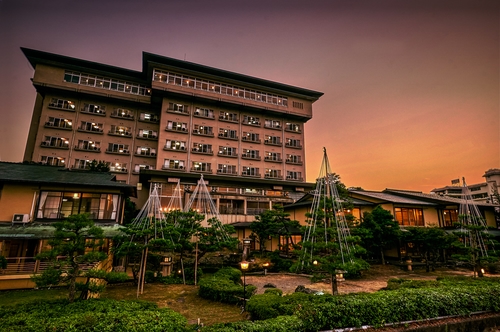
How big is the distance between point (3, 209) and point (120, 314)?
16.1m

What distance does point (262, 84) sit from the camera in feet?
150

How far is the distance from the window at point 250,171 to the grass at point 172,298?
26930 millimetres

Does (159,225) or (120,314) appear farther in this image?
(159,225)

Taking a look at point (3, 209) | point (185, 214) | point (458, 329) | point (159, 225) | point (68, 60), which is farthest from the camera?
point (68, 60)

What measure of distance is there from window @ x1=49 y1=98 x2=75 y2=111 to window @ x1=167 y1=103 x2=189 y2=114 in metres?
14.1

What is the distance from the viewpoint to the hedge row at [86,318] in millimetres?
7160

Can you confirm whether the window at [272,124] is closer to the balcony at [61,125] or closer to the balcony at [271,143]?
the balcony at [271,143]

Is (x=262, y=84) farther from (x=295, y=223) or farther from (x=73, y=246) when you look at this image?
(x=73, y=246)

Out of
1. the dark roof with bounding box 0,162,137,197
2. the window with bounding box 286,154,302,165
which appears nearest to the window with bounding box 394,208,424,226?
the window with bounding box 286,154,302,165

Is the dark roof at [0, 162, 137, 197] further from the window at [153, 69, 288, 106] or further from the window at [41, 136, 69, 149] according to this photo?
the window at [153, 69, 288, 106]

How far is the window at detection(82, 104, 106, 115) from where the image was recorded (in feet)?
126

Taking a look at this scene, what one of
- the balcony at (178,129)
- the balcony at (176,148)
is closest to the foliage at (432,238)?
the balcony at (176,148)

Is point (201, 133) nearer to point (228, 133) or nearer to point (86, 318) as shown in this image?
point (228, 133)

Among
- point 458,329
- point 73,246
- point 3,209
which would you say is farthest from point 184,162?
point 458,329
